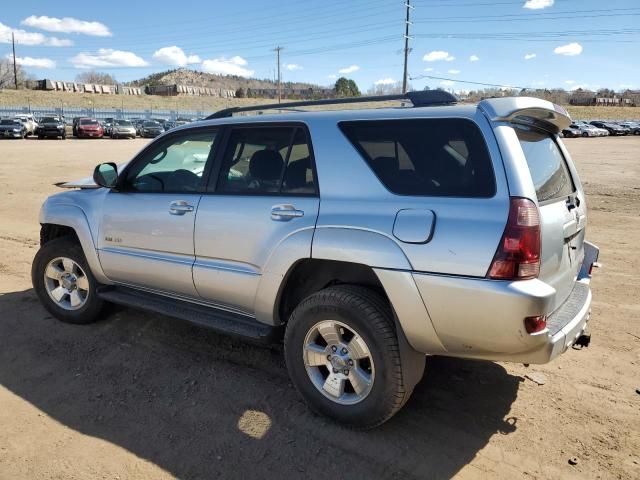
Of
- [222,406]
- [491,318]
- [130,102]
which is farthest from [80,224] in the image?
[130,102]

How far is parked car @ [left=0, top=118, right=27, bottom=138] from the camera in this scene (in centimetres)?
3647

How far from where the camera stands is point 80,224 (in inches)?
176

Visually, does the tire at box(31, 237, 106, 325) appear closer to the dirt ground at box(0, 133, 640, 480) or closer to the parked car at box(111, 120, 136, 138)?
the dirt ground at box(0, 133, 640, 480)

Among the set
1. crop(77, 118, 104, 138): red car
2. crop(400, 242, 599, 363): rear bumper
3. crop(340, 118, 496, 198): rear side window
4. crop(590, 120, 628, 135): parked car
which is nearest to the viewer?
crop(400, 242, 599, 363): rear bumper

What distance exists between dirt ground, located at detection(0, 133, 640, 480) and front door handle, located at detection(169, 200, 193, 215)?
3.71 feet

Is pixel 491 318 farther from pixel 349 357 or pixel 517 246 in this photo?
pixel 349 357

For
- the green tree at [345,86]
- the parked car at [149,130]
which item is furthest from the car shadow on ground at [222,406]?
the green tree at [345,86]

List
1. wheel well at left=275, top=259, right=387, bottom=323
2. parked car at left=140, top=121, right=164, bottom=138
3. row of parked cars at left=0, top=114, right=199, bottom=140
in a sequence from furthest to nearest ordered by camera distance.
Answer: parked car at left=140, top=121, right=164, bottom=138, row of parked cars at left=0, top=114, right=199, bottom=140, wheel well at left=275, top=259, right=387, bottom=323

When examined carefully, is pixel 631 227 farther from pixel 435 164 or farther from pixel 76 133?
pixel 76 133

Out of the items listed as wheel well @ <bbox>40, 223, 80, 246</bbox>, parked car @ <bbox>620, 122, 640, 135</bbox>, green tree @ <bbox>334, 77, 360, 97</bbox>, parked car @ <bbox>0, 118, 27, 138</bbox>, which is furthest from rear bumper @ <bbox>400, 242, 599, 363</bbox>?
green tree @ <bbox>334, 77, 360, 97</bbox>

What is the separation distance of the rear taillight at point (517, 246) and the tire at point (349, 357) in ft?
2.29

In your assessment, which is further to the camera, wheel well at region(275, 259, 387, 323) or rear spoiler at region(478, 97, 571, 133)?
wheel well at region(275, 259, 387, 323)

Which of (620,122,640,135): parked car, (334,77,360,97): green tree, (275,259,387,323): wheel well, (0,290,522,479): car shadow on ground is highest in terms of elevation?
(334,77,360,97): green tree

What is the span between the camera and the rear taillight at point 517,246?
2.57 meters
